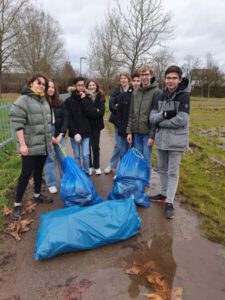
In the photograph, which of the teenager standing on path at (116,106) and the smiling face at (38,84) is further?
the teenager standing on path at (116,106)

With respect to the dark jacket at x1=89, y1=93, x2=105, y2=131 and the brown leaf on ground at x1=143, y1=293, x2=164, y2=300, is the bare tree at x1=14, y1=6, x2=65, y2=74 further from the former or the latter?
the brown leaf on ground at x1=143, y1=293, x2=164, y2=300

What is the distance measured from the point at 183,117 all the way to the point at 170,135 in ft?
1.00

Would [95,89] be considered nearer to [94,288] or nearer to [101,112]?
[101,112]

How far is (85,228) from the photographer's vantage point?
2.70 metres

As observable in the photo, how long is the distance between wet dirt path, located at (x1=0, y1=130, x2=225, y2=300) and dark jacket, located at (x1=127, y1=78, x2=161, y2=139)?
4.98 ft

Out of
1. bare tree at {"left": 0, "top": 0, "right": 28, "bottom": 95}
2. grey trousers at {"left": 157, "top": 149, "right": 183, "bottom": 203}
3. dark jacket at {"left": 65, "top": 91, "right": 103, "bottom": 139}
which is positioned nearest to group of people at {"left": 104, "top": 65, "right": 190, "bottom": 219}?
grey trousers at {"left": 157, "top": 149, "right": 183, "bottom": 203}

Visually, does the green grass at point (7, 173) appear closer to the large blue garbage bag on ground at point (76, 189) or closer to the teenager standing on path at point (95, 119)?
the large blue garbage bag on ground at point (76, 189)

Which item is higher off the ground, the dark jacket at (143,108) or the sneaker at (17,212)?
the dark jacket at (143,108)

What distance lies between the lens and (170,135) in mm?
3412

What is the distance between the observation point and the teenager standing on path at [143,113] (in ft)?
12.6

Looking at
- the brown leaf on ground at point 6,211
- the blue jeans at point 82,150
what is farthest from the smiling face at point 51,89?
the brown leaf on ground at point 6,211

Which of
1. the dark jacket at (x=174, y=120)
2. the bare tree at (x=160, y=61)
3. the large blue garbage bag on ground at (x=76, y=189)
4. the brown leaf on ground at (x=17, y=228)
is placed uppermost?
the bare tree at (x=160, y=61)

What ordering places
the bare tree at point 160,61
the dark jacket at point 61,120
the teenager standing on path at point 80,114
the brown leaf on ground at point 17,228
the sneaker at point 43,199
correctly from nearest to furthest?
the brown leaf on ground at point 17,228, the sneaker at point 43,199, the dark jacket at point 61,120, the teenager standing on path at point 80,114, the bare tree at point 160,61

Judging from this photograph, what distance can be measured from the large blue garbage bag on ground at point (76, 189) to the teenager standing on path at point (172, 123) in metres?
1.12
